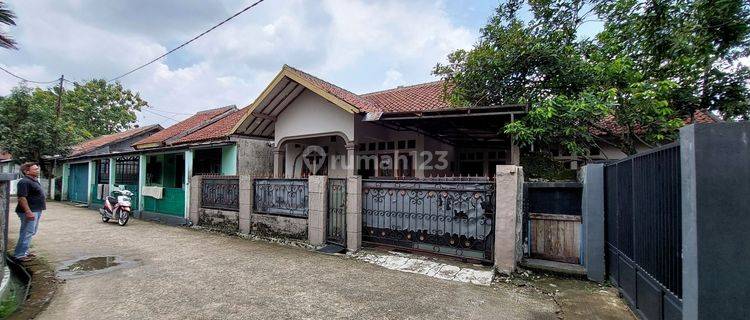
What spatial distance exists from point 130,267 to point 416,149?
23.9 ft

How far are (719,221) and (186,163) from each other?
37.7 ft

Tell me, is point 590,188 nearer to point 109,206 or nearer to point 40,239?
point 40,239

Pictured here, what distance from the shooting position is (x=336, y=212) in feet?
23.1

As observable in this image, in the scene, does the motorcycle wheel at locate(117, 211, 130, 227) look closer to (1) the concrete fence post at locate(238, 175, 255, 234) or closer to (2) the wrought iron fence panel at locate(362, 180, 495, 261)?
(1) the concrete fence post at locate(238, 175, 255, 234)

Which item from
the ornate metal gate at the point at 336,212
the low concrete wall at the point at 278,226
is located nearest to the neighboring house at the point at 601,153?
the ornate metal gate at the point at 336,212

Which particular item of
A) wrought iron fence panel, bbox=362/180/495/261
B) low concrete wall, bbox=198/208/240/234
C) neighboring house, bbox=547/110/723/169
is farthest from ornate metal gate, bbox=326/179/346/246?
neighboring house, bbox=547/110/723/169

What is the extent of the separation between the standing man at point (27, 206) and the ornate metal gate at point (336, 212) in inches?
194

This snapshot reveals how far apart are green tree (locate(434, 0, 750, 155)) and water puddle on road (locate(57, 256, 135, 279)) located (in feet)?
23.5

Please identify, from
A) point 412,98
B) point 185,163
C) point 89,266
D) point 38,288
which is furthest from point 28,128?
point 412,98

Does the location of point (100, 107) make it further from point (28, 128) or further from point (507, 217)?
point (507, 217)


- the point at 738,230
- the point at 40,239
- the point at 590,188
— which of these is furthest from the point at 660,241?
the point at 40,239

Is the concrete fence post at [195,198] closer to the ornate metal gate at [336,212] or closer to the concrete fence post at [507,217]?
the ornate metal gate at [336,212]

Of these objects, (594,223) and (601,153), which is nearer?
(594,223)

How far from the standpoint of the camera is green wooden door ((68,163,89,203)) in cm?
1587
